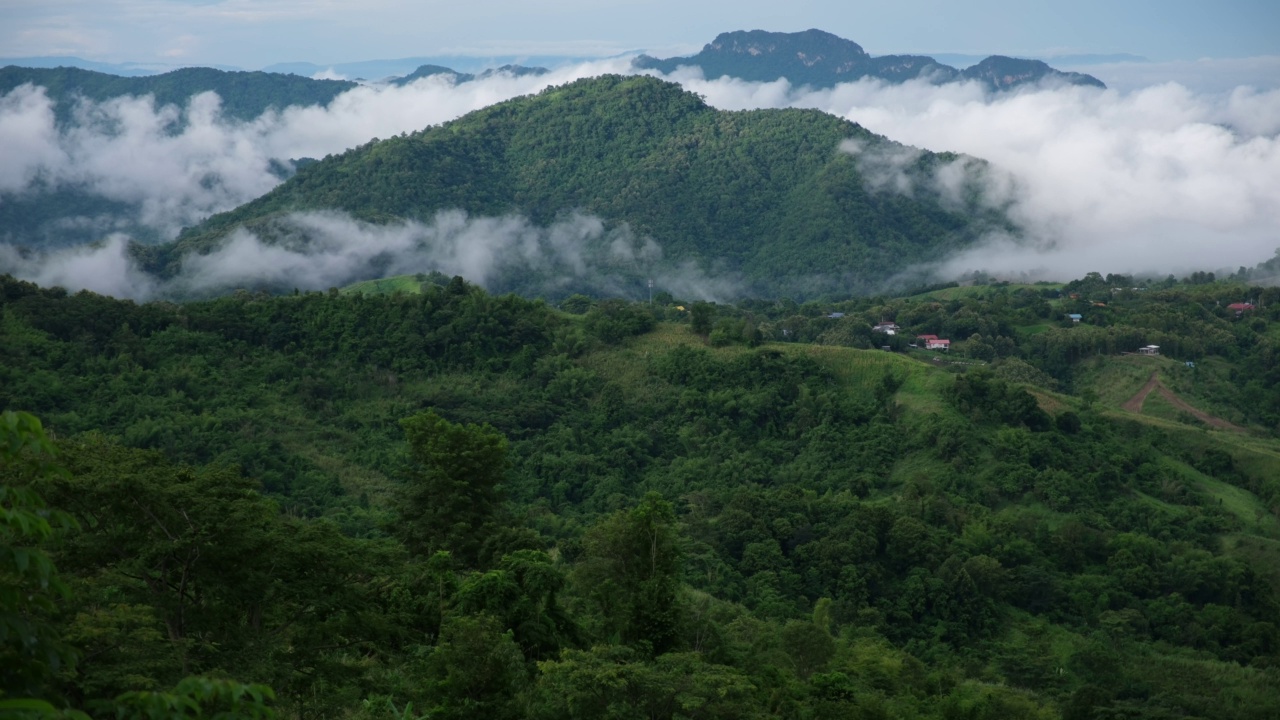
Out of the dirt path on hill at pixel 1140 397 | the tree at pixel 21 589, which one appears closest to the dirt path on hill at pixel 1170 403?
the dirt path on hill at pixel 1140 397

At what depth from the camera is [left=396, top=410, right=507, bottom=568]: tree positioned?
65.6ft

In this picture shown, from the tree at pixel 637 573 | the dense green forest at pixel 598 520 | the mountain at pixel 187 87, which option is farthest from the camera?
the mountain at pixel 187 87

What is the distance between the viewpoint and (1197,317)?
6606 centimetres

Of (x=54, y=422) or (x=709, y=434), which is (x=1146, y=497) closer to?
(x=709, y=434)

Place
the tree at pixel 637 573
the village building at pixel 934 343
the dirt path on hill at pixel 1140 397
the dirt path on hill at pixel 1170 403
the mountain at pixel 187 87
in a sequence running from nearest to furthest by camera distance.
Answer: the tree at pixel 637 573 < the dirt path on hill at pixel 1170 403 < the dirt path on hill at pixel 1140 397 < the village building at pixel 934 343 < the mountain at pixel 187 87

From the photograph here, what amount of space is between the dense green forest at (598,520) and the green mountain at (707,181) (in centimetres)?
3931

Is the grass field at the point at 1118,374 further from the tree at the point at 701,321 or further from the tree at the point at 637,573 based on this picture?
the tree at the point at 637,573

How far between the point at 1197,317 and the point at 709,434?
135ft

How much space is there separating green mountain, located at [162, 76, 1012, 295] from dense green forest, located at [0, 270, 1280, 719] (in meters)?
39.3

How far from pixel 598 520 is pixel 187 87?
14340cm

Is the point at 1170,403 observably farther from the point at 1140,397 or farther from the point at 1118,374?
the point at 1118,374

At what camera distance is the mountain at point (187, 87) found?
140500 mm

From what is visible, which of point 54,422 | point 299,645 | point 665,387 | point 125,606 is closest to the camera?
point 125,606

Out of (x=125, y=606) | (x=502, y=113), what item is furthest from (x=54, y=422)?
(x=502, y=113)
